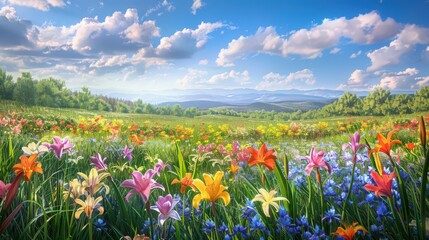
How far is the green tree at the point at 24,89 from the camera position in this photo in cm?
551

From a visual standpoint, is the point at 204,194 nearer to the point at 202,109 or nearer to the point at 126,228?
the point at 126,228

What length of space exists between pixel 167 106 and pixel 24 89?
257 centimetres

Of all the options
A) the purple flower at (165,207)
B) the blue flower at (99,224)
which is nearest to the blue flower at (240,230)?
the purple flower at (165,207)

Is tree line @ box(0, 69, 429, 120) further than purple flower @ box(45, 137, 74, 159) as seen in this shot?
Yes

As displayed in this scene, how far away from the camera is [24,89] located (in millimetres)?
5516

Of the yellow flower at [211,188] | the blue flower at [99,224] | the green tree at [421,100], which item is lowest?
the blue flower at [99,224]

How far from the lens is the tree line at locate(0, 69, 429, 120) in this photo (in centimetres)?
556

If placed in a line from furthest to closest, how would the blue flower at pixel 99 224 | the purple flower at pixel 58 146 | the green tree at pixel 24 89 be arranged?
1. the green tree at pixel 24 89
2. the purple flower at pixel 58 146
3. the blue flower at pixel 99 224

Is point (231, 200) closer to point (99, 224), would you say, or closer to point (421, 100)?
point (99, 224)

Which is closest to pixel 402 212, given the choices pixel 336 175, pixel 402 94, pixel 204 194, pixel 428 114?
pixel 336 175

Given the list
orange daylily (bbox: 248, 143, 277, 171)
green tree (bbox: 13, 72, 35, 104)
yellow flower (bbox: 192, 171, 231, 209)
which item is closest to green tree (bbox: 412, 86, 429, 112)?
orange daylily (bbox: 248, 143, 277, 171)

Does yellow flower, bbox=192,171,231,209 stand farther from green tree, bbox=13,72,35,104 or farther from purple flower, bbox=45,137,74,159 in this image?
green tree, bbox=13,72,35,104

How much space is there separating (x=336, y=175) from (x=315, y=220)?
2.40 ft

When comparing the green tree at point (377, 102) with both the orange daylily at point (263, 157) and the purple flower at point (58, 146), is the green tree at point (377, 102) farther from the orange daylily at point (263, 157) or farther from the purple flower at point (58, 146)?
the purple flower at point (58, 146)
